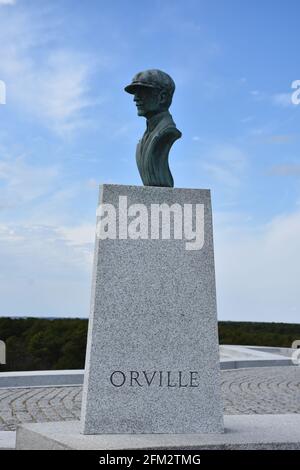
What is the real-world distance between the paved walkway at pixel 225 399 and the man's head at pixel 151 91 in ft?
14.2

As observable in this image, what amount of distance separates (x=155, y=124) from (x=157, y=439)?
3101mm

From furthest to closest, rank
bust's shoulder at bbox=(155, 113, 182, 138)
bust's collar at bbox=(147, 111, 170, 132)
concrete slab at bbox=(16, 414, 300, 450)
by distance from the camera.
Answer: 1. bust's collar at bbox=(147, 111, 170, 132)
2. bust's shoulder at bbox=(155, 113, 182, 138)
3. concrete slab at bbox=(16, 414, 300, 450)

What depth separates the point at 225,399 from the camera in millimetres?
11750

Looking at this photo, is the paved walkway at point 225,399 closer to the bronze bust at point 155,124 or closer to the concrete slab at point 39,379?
the concrete slab at point 39,379

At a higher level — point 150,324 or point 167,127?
point 167,127

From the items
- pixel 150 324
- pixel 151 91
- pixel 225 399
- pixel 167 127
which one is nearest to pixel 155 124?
pixel 167 127

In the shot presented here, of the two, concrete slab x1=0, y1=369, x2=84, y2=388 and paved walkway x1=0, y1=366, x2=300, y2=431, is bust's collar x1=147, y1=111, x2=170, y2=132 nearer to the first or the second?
paved walkway x1=0, y1=366, x2=300, y2=431

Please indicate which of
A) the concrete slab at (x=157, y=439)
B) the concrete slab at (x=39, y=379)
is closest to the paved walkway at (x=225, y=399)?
the concrete slab at (x=39, y=379)

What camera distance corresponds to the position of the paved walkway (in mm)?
9719

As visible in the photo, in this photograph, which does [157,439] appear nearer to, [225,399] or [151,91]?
[151,91]

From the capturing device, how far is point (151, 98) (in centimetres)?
718

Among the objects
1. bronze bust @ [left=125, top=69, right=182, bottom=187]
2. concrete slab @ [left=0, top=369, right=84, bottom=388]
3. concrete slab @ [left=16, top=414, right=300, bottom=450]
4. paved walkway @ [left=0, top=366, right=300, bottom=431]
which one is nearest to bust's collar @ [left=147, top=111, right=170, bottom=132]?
bronze bust @ [left=125, top=69, right=182, bottom=187]

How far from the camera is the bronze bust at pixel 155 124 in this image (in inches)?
280
